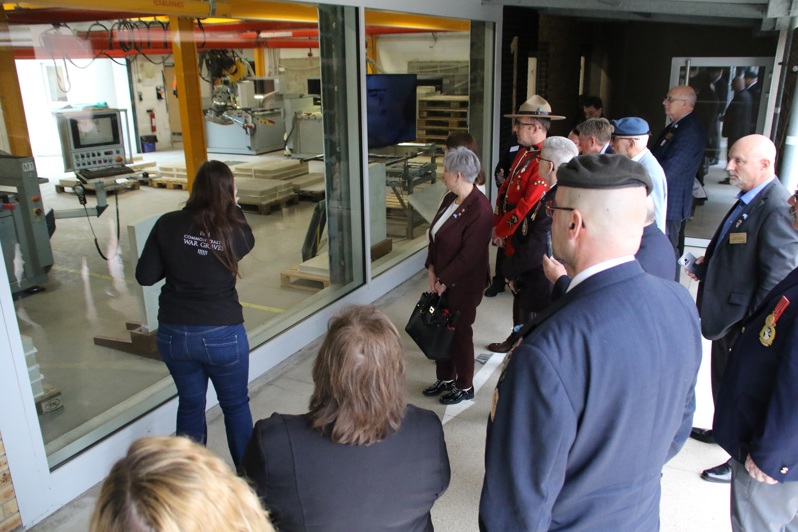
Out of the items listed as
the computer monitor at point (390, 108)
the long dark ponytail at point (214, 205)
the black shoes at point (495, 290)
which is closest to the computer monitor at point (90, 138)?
the long dark ponytail at point (214, 205)

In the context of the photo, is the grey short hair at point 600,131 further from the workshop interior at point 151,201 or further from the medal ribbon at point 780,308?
the medal ribbon at point 780,308

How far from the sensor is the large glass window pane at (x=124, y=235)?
13.2 feet

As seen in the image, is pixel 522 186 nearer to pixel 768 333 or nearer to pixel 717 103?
pixel 768 333

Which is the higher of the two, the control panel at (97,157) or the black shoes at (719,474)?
A: the control panel at (97,157)

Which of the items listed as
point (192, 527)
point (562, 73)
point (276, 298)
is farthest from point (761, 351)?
point (562, 73)

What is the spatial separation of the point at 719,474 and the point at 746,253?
1173 millimetres

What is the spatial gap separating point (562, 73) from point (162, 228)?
344 inches

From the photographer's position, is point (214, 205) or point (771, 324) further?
point (214, 205)

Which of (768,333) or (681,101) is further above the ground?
(681,101)

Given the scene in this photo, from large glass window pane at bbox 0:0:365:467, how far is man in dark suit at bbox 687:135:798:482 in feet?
9.72

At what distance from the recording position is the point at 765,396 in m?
2.09

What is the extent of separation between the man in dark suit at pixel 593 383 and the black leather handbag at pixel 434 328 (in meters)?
2.00

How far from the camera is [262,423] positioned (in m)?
1.63

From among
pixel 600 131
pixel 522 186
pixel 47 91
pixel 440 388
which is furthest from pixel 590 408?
pixel 47 91
